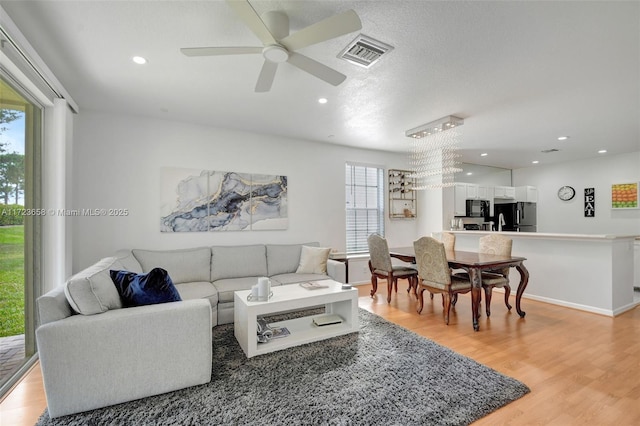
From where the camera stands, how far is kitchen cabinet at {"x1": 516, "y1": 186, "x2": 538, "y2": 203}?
6835mm

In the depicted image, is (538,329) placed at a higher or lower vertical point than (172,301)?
lower

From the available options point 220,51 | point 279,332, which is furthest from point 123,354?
point 220,51

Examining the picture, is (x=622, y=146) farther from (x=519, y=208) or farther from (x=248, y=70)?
(x=248, y=70)

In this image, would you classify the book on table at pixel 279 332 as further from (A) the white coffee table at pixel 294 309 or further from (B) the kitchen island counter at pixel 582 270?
(B) the kitchen island counter at pixel 582 270

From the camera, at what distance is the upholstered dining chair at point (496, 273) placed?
3.47 metres

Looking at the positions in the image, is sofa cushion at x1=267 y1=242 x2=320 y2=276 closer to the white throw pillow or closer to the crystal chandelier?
the white throw pillow

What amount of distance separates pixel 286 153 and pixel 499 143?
366 centimetres

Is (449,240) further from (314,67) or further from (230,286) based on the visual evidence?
(314,67)

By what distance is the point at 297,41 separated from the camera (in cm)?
189

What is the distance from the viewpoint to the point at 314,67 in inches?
84.6

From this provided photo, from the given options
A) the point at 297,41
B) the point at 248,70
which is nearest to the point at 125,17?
the point at 248,70

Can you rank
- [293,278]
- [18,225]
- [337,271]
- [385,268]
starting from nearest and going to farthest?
[18,225] < [293,278] < [337,271] < [385,268]

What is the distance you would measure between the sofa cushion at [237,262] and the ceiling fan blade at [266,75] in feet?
7.66

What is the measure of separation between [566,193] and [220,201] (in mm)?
Answer: 7277
